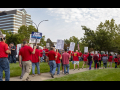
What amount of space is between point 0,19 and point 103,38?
129 metres

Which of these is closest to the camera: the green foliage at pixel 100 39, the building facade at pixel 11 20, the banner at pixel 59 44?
the banner at pixel 59 44

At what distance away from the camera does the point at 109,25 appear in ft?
145

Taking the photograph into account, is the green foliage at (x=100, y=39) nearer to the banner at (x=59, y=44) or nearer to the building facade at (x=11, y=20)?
the banner at (x=59, y=44)

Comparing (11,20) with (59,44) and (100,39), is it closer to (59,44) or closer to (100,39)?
(100,39)

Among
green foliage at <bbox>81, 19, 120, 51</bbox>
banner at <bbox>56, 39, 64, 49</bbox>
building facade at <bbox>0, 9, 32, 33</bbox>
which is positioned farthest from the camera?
building facade at <bbox>0, 9, 32, 33</bbox>

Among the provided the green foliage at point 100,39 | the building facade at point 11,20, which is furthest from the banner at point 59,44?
the building facade at point 11,20

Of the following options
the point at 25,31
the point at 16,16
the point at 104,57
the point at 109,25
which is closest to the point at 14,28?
the point at 16,16

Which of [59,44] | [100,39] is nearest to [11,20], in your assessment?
[100,39]

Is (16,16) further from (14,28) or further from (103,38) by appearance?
(103,38)

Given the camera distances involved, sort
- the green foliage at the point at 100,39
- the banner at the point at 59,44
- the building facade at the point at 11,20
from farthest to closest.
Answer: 1. the building facade at the point at 11,20
2. the green foliage at the point at 100,39
3. the banner at the point at 59,44

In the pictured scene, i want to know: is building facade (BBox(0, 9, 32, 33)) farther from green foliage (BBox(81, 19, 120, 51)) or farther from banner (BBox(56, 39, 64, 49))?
banner (BBox(56, 39, 64, 49))

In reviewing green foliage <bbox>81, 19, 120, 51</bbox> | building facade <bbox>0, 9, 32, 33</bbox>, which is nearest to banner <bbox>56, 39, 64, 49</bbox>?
green foliage <bbox>81, 19, 120, 51</bbox>

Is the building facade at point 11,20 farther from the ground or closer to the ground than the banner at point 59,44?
farther from the ground

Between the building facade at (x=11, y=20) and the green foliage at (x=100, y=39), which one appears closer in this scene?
the green foliage at (x=100, y=39)
